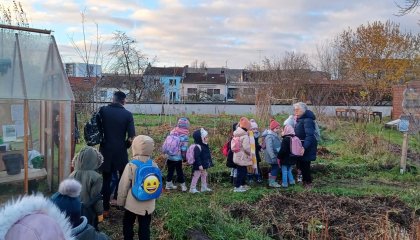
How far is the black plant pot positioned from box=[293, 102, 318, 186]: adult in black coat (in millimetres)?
5286

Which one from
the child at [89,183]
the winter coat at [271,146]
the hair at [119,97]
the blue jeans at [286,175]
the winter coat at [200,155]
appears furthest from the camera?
the winter coat at [271,146]

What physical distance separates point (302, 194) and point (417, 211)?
1.85 metres

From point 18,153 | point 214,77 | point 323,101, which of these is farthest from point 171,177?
point 214,77

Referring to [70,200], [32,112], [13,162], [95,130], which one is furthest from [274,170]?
[70,200]

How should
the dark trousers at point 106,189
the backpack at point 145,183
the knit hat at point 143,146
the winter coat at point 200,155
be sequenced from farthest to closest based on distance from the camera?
the winter coat at point 200,155 < the dark trousers at point 106,189 < the knit hat at point 143,146 < the backpack at point 145,183

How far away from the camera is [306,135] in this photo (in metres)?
8.67

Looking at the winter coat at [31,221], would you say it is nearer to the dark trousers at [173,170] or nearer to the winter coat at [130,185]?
the winter coat at [130,185]

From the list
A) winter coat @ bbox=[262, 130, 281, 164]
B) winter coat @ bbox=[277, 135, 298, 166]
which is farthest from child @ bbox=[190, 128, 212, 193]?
winter coat @ bbox=[277, 135, 298, 166]

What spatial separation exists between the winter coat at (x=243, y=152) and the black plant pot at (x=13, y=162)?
3780mm

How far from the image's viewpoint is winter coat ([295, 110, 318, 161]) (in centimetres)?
857

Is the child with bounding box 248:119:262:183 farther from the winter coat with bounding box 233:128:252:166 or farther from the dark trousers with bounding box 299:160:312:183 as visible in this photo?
the dark trousers with bounding box 299:160:312:183

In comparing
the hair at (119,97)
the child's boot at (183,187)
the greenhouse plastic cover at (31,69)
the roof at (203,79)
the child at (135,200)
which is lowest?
the child's boot at (183,187)

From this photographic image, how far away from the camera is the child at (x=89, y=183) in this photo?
477cm

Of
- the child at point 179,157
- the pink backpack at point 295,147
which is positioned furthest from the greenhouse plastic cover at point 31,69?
the pink backpack at point 295,147
